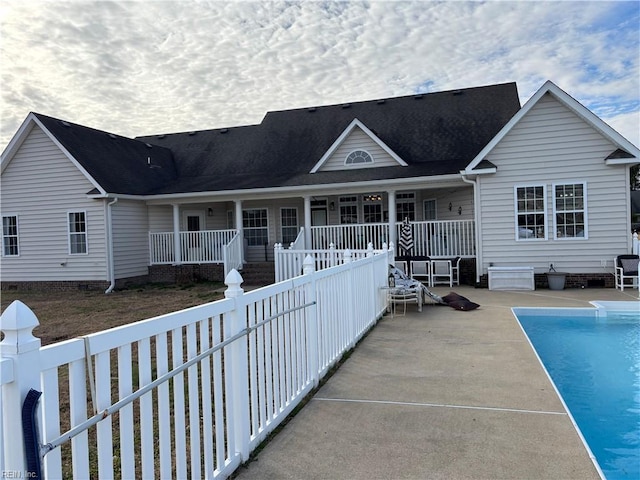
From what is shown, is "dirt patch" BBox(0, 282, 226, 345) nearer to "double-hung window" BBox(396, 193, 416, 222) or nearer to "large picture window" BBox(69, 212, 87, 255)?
"large picture window" BBox(69, 212, 87, 255)

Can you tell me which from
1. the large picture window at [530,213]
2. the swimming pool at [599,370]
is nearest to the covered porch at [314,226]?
the large picture window at [530,213]

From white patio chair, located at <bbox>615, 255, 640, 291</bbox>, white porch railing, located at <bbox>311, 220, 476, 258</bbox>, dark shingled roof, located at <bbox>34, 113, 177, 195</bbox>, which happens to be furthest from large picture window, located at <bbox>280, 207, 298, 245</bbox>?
white patio chair, located at <bbox>615, 255, 640, 291</bbox>

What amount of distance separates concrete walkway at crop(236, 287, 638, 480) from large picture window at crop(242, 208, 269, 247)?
43.9 feet

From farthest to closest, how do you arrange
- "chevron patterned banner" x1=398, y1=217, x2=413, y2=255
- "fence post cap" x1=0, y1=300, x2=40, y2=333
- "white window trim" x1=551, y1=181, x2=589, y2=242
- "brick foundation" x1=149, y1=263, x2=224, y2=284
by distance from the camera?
"brick foundation" x1=149, y1=263, x2=224, y2=284 < "chevron patterned banner" x1=398, y1=217, x2=413, y2=255 < "white window trim" x1=551, y1=181, x2=589, y2=242 < "fence post cap" x1=0, y1=300, x2=40, y2=333

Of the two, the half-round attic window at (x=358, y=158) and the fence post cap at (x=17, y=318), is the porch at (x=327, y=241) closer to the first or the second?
the half-round attic window at (x=358, y=158)

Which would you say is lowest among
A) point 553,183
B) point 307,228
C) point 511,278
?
point 511,278

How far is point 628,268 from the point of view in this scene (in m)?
11.7

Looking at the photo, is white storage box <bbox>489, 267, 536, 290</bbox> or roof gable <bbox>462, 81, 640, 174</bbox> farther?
white storage box <bbox>489, 267, 536, 290</bbox>

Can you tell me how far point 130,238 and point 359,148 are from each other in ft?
30.8

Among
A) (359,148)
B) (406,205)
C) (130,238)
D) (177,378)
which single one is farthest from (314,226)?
(177,378)

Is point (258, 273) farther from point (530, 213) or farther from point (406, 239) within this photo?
point (530, 213)

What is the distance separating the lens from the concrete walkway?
3102mm

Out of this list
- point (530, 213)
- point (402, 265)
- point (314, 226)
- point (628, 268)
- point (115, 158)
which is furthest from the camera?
point (115, 158)

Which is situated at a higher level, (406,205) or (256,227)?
(406,205)
